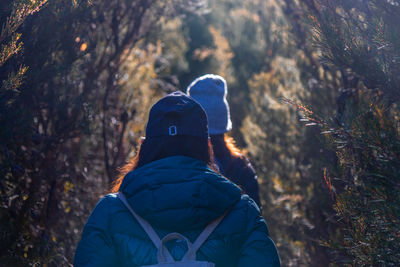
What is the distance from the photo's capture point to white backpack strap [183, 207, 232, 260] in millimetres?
1896

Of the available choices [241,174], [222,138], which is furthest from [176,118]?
[222,138]

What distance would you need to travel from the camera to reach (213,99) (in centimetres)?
377

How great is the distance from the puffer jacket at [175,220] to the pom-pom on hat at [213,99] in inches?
65.0

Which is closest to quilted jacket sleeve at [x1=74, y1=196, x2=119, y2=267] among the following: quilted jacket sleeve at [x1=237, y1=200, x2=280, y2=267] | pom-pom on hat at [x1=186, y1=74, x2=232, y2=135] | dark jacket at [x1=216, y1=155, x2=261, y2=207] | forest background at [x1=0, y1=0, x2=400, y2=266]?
quilted jacket sleeve at [x1=237, y1=200, x2=280, y2=267]

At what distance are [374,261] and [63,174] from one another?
9.40 feet

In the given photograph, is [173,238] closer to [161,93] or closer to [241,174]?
[241,174]

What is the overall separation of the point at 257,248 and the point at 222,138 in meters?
1.65

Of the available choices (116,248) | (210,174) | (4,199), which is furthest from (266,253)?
(4,199)

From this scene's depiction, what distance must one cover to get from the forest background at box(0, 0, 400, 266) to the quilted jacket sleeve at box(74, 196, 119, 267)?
45.8 inches

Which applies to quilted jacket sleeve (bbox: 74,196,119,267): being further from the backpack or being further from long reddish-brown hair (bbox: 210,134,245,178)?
long reddish-brown hair (bbox: 210,134,245,178)

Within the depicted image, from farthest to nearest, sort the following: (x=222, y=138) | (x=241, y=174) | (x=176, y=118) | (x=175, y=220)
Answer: (x=222, y=138) < (x=241, y=174) < (x=176, y=118) < (x=175, y=220)

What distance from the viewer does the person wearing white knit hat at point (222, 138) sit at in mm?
3312

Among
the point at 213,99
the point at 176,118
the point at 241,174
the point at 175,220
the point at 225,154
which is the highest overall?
the point at 176,118

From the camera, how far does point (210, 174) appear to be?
78.7 inches
